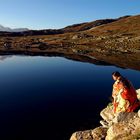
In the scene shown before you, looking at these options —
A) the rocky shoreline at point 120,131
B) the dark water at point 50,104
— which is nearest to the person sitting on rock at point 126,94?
the rocky shoreline at point 120,131

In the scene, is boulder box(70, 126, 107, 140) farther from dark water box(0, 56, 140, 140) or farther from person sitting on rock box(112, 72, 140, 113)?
dark water box(0, 56, 140, 140)

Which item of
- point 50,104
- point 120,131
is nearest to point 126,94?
point 120,131

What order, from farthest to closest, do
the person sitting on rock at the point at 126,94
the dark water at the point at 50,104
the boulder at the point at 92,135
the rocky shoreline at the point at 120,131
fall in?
the dark water at the point at 50,104 → the person sitting on rock at the point at 126,94 → the boulder at the point at 92,135 → the rocky shoreline at the point at 120,131

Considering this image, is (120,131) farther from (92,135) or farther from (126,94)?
(126,94)

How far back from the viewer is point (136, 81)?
46312mm

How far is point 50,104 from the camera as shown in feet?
105

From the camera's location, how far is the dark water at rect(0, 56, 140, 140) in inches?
943

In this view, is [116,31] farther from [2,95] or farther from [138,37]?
[2,95]

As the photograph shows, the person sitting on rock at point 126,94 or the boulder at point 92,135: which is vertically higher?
the person sitting on rock at point 126,94

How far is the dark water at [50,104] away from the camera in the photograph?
2395cm

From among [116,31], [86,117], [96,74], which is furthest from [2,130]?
[116,31]

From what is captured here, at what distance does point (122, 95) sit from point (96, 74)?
33.7m

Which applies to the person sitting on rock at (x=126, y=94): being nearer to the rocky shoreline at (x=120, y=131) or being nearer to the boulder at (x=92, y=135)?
the rocky shoreline at (x=120, y=131)

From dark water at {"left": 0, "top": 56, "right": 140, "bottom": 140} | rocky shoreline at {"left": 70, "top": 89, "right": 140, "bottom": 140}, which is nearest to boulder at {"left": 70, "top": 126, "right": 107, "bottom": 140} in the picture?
rocky shoreline at {"left": 70, "top": 89, "right": 140, "bottom": 140}
